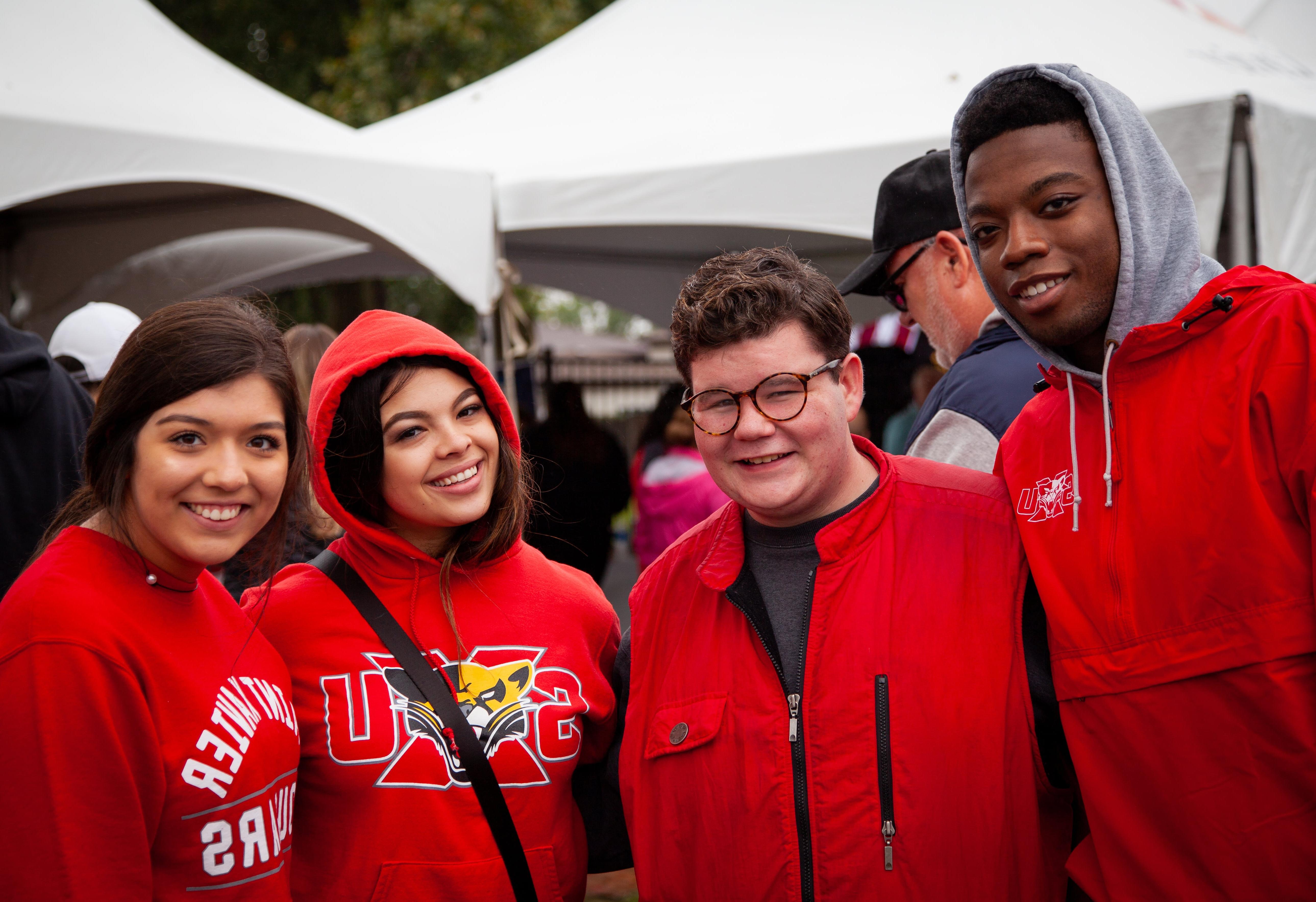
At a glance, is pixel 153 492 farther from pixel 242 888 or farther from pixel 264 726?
pixel 242 888

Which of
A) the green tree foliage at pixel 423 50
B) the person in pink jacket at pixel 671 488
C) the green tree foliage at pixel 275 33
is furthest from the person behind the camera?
the green tree foliage at pixel 275 33

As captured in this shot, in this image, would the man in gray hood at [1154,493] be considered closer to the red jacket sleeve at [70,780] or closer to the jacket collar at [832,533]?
the jacket collar at [832,533]

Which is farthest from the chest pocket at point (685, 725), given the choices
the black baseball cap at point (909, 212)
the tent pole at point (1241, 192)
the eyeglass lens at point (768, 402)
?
the tent pole at point (1241, 192)

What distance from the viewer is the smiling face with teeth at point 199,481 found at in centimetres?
164

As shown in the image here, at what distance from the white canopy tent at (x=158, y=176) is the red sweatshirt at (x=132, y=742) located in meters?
2.98

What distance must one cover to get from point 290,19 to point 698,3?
9.38 metres

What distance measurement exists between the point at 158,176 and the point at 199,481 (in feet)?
10.3

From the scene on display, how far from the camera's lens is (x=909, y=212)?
274 centimetres

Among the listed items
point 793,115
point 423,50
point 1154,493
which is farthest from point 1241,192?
point 423,50

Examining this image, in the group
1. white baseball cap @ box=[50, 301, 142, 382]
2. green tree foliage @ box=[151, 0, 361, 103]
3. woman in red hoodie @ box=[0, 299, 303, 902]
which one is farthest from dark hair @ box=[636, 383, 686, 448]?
green tree foliage @ box=[151, 0, 361, 103]

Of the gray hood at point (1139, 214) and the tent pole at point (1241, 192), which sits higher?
the tent pole at point (1241, 192)

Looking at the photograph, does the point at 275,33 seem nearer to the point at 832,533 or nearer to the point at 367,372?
the point at 367,372

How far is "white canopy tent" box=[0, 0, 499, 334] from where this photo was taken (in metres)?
4.09

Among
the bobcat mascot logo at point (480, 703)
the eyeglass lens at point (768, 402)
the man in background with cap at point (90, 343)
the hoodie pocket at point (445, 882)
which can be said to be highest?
the man in background with cap at point (90, 343)
